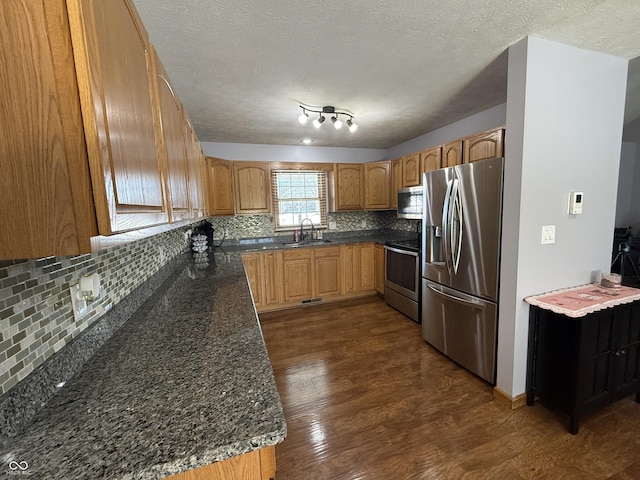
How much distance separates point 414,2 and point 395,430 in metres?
2.40

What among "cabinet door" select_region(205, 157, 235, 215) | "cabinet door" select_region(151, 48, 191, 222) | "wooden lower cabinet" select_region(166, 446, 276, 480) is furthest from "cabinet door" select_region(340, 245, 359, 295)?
"wooden lower cabinet" select_region(166, 446, 276, 480)

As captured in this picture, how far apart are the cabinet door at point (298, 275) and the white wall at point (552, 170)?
2411mm

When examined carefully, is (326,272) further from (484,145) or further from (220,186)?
(484,145)

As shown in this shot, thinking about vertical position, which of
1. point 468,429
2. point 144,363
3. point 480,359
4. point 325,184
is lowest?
point 468,429

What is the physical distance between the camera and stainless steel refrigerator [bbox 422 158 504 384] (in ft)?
6.22

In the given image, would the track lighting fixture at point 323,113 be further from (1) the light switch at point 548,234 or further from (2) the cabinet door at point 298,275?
(1) the light switch at point 548,234

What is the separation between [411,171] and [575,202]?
1.85 metres

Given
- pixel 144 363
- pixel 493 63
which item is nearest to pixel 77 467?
pixel 144 363

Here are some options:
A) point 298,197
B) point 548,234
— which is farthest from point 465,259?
point 298,197

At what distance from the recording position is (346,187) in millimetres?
4172

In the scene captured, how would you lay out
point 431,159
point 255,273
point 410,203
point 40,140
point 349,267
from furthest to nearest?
point 349,267, point 255,273, point 410,203, point 431,159, point 40,140

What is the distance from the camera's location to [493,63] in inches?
73.4

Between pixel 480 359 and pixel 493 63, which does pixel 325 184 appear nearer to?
pixel 493 63

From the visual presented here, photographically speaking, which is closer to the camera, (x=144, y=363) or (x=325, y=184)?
(x=144, y=363)
